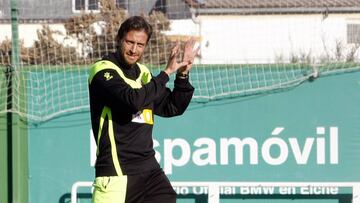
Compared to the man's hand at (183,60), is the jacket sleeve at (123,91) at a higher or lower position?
lower

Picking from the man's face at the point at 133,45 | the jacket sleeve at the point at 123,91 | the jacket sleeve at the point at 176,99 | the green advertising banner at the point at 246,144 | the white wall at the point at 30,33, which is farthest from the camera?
the white wall at the point at 30,33

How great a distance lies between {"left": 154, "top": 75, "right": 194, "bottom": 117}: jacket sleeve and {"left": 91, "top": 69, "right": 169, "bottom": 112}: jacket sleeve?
234 millimetres

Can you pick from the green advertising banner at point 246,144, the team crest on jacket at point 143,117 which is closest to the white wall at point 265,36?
the green advertising banner at point 246,144

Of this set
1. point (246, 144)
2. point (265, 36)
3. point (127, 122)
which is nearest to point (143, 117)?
point (127, 122)

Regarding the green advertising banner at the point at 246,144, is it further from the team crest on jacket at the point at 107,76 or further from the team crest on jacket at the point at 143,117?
the team crest on jacket at the point at 107,76

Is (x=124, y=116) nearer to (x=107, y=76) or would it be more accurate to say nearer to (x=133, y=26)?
(x=107, y=76)

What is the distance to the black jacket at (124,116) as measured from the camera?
13.2ft

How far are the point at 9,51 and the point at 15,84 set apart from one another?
11.9 inches

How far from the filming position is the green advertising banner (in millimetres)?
6820

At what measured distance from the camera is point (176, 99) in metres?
4.39

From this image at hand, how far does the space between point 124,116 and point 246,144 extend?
9.33 ft

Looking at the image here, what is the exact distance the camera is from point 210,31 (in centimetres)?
740

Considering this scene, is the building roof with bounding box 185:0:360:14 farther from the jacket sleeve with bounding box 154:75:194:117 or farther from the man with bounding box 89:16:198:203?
the man with bounding box 89:16:198:203

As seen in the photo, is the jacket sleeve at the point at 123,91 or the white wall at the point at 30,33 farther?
the white wall at the point at 30,33
